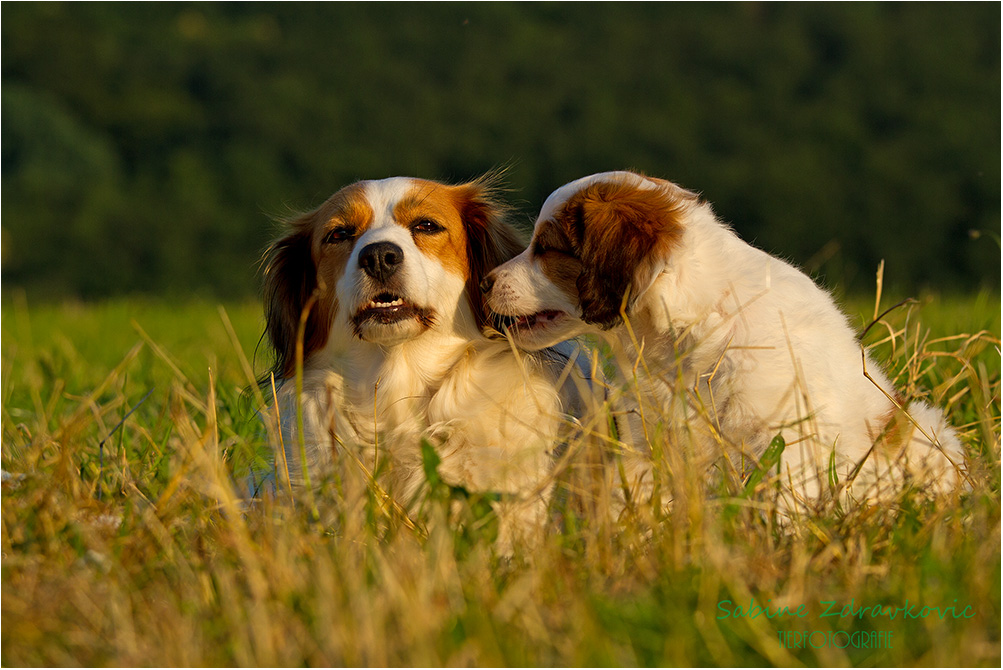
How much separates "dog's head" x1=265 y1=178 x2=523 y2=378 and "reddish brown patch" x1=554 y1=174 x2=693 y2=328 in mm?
428

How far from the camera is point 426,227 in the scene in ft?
10.5

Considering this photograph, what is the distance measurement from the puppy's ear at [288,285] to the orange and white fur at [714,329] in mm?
802

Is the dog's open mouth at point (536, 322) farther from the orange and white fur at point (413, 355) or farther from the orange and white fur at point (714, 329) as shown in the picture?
the orange and white fur at point (413, 355)

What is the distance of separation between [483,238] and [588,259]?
59 centimetres

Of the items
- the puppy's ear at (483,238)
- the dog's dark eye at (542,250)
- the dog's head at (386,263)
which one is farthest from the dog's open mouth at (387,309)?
the dog's dark eye at (542,250)


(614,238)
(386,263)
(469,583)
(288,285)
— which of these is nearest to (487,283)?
(386,263)

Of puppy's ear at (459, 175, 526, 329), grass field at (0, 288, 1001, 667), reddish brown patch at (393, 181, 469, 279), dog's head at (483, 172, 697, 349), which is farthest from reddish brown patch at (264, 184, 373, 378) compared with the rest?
grass field at (0, 288, 1001, 667)

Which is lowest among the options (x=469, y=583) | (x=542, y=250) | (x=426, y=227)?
(x=469, y=583)

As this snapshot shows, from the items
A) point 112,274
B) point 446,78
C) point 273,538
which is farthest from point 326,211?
point 446,78

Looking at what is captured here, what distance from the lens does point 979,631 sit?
172 cm

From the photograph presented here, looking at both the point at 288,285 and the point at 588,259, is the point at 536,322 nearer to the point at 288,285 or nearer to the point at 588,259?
the point at 588,259

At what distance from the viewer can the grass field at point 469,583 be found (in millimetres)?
1716

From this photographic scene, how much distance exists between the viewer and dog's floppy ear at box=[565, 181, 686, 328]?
9.22 ft

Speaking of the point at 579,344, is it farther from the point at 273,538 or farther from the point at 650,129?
the point at 650,129
